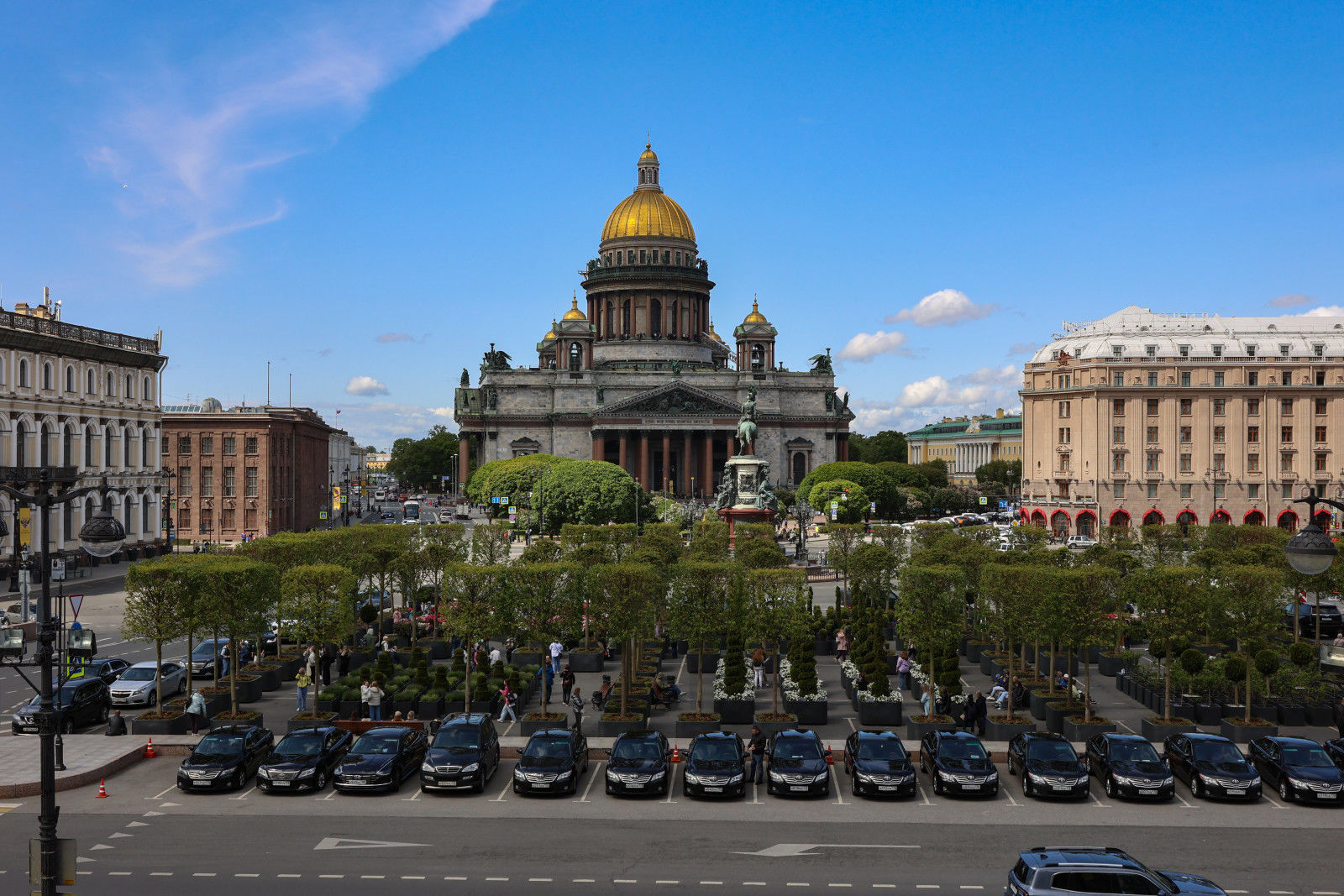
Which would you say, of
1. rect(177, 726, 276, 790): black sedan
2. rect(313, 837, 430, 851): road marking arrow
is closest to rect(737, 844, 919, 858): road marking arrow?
rect(313, 837, 430, 851): road marking arrow

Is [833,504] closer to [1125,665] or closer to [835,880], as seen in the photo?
[1125,665]

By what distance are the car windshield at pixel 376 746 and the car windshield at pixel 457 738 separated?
978 millimetres

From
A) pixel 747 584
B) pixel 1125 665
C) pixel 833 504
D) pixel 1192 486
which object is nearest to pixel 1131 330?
pixel 1192 486

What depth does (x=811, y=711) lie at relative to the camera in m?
33.8

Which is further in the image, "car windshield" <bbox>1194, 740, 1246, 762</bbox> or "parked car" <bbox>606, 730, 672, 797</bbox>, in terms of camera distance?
"car windshield" <bbox>1194, 740, 1246, 762</bbox>

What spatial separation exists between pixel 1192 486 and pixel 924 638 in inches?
2976

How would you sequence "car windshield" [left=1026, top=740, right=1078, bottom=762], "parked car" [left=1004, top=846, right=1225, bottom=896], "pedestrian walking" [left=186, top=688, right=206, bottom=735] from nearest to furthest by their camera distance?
1. "parked car" [left=1004, top=846, right=1225, bottom=896]
2. "car windshield" [left=1026, top=740, right=1078, bottom=762]
3. "pedestrian walking" [left=186, top=688, right=206, bottom=735]

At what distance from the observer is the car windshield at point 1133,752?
26312 mm

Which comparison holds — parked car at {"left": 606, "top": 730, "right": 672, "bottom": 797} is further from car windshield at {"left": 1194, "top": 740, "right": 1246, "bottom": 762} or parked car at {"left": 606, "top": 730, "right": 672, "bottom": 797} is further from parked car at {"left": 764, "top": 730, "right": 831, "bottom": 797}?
car windshield at {"left": 1194, "top": 740, "right": 1246, "bottom": 762}

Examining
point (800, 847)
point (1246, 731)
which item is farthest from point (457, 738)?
point (1246, 731)

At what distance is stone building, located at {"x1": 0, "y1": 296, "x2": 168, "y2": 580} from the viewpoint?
7219cm

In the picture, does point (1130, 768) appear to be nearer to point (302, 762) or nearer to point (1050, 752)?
point (1050, 752)

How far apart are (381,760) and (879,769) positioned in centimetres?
1116

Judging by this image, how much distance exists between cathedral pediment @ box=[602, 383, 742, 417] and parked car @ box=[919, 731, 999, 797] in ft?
389
